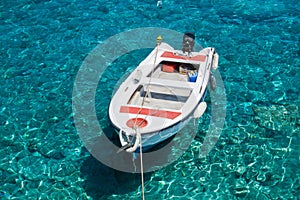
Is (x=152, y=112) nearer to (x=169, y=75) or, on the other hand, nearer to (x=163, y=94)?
(x=163, y=94)

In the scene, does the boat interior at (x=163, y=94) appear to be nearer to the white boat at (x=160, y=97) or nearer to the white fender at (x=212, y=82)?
the white boat at (x=160, y=97)

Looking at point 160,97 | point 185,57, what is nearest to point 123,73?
point 185,57

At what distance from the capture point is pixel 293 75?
65.0 feet

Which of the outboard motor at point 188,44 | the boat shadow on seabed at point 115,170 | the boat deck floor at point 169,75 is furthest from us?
the outboard motor at point 188,44

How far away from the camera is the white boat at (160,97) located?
1291 cm

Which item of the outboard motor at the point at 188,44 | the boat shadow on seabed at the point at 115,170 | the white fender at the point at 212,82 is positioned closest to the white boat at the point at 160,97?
the outboard motor at the point at 188,44

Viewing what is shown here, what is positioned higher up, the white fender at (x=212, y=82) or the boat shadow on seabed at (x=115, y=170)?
the white fender at (x=212, y=82)

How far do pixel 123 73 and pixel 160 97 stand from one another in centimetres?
478

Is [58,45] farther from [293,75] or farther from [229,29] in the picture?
[293,75]

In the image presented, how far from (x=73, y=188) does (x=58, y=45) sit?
11.1 m

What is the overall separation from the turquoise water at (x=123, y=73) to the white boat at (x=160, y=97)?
1.90 meters

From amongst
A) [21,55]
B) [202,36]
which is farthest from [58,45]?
[202,36]

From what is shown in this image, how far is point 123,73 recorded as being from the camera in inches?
789

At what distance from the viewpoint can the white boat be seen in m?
12.9
